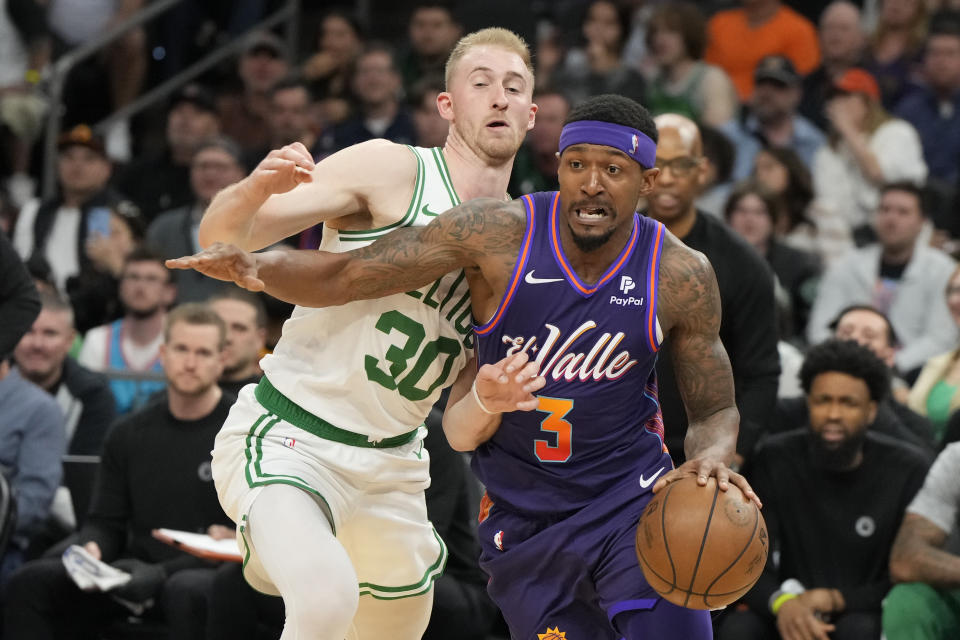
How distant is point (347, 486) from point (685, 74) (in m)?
6.77

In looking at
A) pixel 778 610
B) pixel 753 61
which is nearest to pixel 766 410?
pixel 778 610

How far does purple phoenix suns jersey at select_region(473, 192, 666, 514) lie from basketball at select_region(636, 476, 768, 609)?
367 mm

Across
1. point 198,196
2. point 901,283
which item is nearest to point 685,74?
point 901,283

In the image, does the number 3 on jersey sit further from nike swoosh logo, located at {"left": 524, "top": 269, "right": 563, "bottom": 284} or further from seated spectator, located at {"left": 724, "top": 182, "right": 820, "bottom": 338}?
seated spectator, located at {"left": 724, "top": 182, "right": 820, "bottom": 338}

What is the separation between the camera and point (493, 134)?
5098 millimetres

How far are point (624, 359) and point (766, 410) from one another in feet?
5.80

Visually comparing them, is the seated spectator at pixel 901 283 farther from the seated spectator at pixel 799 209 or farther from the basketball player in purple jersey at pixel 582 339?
the basketball player in purple jersey at pixel 582 339

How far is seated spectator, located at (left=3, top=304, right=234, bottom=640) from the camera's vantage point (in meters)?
7.12

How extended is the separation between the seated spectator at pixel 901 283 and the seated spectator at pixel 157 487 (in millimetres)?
3969

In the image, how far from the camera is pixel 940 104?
1080 centimetres

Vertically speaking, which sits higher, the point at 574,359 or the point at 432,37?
the point at 432,37

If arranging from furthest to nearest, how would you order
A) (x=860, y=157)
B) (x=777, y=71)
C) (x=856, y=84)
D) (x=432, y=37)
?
(x=432, y=37) → (x=777, y=71) → (x=856, y=84) → (x=860, y=157)

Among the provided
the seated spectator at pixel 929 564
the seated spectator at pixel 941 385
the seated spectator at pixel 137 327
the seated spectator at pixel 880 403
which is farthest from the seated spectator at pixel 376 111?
the seated spectator at pixel 929 564

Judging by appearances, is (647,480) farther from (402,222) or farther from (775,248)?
(775,248)
